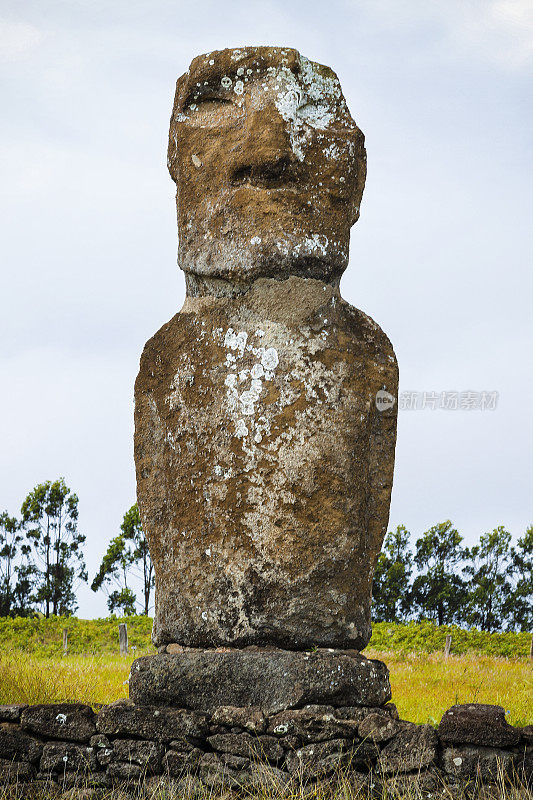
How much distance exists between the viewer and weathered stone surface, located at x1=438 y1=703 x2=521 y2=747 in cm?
506

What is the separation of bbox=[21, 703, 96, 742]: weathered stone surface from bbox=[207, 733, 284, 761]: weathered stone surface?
826 millimetres

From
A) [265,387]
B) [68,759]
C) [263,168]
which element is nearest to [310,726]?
[68,759]

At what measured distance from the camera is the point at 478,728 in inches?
200

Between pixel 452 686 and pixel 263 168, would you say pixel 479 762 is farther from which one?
pixel 452 686

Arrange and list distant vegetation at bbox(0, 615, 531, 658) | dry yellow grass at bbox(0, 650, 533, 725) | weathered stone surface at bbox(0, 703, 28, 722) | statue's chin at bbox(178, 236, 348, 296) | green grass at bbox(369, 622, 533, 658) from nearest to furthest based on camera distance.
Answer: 1. weathered stone surface at bbox(0, 703, 28, 722)
2. statue's chin at bbox(178, 236, 348, 296)
3. dry yellow grass at bbox(0, 650, 533, 725)
4. green grass at bbox(369, 622, 533, 658)
5. distant vegetation at bbox(0, 615, 531, 658)

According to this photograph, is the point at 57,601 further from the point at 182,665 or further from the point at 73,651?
the point at 182,665

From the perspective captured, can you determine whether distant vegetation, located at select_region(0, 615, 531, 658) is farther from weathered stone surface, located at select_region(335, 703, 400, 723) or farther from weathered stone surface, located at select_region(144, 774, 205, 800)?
weathered stone surface, located at select_region(144, 774, 205, 800)

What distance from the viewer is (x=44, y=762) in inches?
212

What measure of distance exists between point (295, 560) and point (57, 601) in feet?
79.5

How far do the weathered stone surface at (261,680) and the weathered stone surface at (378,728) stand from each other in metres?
0.25

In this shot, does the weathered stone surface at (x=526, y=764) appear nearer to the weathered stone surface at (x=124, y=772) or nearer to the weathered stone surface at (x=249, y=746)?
the weathered stone surface at (x=249, y=746)

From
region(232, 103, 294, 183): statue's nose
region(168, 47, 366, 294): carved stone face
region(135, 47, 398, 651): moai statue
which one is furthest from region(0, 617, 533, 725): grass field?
region(232, 103, 294, 183): statue's nose

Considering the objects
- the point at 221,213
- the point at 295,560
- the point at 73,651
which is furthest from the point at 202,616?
the point at 73,651

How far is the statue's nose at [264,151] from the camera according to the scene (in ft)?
20.8
